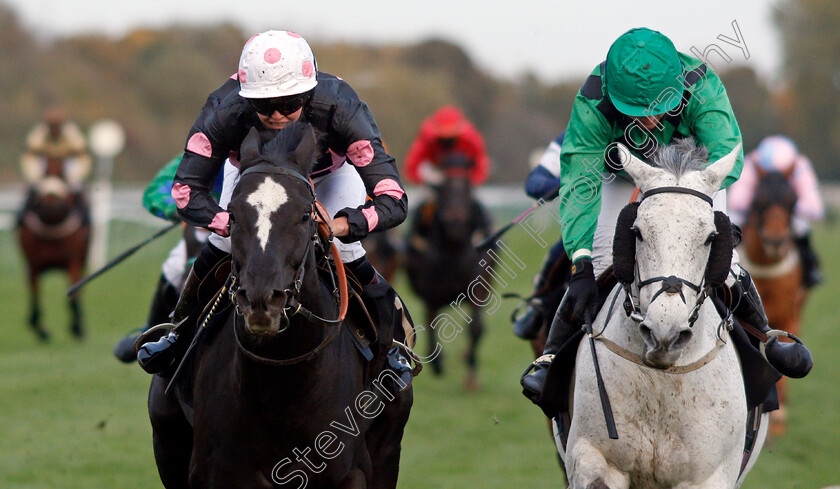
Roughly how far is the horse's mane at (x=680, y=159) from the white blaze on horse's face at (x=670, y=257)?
69 millimetres

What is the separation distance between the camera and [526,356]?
13.4 meters

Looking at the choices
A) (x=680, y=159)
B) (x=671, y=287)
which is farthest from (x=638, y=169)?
(x=671, y=287)

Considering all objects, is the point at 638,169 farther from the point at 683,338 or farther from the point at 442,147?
the point at 442,147

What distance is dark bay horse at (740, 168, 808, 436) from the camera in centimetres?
938

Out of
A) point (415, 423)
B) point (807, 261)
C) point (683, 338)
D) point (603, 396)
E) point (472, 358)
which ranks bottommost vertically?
point (472, 358)

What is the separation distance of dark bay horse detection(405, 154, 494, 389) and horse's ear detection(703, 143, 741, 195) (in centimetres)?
765

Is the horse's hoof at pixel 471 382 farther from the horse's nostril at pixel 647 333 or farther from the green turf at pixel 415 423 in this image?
the horse's nostril at pixel 647 333

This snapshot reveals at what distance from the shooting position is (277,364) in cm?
423

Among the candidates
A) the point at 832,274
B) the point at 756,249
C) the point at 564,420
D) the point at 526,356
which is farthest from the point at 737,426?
the point at 832,274

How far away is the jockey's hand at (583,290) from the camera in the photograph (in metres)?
4.62

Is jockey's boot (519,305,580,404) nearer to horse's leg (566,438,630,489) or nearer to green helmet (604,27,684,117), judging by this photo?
horse's leg (566,438,630,489)

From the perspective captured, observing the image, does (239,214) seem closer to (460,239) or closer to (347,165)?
(347,165)

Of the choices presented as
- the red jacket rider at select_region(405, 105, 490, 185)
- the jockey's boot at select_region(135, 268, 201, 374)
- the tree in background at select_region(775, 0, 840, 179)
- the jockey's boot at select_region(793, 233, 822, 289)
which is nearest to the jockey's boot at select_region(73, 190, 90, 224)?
the red jacket rider at select_region(405, 105, 490, 185)

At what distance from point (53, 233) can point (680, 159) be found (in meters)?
11.1
